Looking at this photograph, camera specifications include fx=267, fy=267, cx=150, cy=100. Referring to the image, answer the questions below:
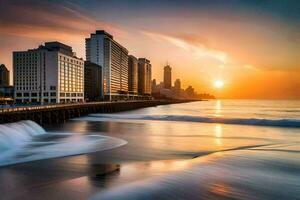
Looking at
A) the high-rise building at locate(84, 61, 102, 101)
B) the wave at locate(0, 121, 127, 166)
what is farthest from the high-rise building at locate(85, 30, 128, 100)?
the wave at locate(0, 121, 127, 166)

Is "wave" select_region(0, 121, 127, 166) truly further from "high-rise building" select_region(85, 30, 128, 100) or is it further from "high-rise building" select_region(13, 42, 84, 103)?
"high-rise building" select_region(85, 30, 128, 100)

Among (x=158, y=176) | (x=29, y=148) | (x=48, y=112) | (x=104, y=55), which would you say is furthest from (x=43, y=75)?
(x=158, y=176)

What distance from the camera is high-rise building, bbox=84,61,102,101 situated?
167 m

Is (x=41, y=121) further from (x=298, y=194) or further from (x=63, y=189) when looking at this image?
(x=298, y=194)

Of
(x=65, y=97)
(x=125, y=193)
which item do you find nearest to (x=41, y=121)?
(x=125, y=193)

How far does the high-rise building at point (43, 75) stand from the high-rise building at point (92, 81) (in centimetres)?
3437

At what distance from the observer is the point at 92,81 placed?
17250 cm

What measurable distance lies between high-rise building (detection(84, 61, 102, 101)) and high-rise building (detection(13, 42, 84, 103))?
34373 mm

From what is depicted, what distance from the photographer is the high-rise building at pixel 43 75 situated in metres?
122

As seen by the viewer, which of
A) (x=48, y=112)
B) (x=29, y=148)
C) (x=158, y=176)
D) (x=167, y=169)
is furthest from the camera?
(x=48, y=112)

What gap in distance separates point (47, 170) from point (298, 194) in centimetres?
1196

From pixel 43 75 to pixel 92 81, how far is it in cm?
5021

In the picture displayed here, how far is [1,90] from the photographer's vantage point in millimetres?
129375

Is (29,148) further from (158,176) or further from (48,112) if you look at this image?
(48,112)
